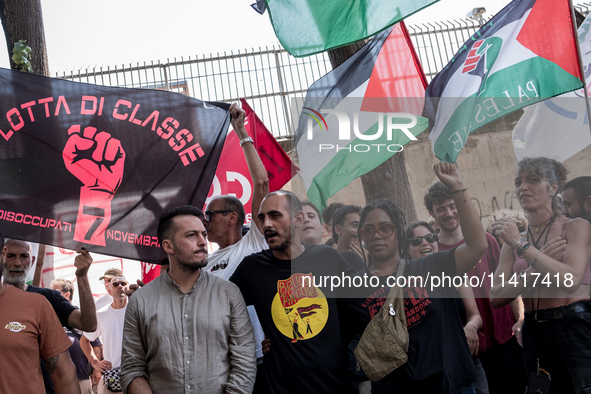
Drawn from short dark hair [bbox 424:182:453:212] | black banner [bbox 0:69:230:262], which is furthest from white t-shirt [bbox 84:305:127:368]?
short dark hair [bbox 424:182:453:212]

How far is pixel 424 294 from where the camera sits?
2779mm

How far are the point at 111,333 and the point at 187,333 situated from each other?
2.71 metres

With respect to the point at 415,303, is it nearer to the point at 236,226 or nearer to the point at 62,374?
the point at 236,226

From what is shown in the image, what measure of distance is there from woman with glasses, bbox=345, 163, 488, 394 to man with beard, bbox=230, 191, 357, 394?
177mm

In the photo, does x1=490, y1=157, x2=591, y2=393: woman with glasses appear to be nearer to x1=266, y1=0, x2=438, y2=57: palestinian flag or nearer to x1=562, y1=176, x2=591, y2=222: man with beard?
x1=562, y1=176, x2=591, y2=222: man with beard

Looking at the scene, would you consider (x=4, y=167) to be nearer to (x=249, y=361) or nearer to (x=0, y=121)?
(x=0, y=121)

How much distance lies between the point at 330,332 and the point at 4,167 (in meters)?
2.84

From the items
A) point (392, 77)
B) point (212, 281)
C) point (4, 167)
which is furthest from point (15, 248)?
point (392, 77)

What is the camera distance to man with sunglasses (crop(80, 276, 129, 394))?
502cm

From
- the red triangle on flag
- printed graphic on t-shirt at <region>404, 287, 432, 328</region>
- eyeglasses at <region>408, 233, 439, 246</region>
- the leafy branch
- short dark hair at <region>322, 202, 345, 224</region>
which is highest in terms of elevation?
the leafy branch

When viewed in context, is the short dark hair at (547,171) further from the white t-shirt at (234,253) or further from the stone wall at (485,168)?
the white t-shirt at (234,253)

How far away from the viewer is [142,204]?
4.01 m

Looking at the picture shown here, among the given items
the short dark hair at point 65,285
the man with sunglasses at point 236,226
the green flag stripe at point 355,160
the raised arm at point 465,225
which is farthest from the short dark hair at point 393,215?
the short dark hair at point 65,285

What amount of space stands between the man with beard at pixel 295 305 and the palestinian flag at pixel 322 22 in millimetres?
1217
